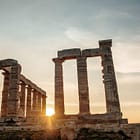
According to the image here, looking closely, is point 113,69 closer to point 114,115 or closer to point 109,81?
point 109,81

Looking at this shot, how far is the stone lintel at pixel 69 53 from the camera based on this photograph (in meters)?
23.0

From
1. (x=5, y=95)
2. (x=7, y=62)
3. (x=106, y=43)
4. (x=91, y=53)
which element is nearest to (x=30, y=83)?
(x=5, y=95)

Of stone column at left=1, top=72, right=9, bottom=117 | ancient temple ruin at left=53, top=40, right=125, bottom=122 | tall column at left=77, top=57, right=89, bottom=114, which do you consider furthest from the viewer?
stone column at left=1, top=72, right=9, bottom=117

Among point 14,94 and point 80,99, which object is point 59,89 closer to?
point 80,99

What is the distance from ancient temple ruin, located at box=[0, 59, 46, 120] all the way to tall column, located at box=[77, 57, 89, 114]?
22.6ft

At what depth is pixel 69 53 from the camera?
23078 mm

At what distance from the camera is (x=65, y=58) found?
23.4 meters

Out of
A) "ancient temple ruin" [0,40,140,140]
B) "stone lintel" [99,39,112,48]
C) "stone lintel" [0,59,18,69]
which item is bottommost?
"ancient temple ruin" [0,40,140,140]

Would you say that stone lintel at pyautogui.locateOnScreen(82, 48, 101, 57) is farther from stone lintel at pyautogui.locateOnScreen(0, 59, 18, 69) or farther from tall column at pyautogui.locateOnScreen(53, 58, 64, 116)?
stone lintel at pyautogui.locateOnScreen(0, 59, 18, 69)

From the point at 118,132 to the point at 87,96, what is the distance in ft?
23.5

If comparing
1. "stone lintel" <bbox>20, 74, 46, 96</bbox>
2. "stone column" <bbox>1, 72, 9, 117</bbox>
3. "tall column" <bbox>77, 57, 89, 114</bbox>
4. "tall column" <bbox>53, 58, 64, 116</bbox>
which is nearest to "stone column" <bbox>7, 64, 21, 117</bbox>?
"stone column" <bbox>1, 72, 9, 117</bbox>

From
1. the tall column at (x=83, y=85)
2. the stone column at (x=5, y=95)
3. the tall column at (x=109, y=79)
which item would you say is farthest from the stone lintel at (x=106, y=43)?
the stone column at (x=5, y=95)

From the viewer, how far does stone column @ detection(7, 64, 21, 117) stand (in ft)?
74.9

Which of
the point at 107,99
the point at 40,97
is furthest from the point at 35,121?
the point at 40,97
